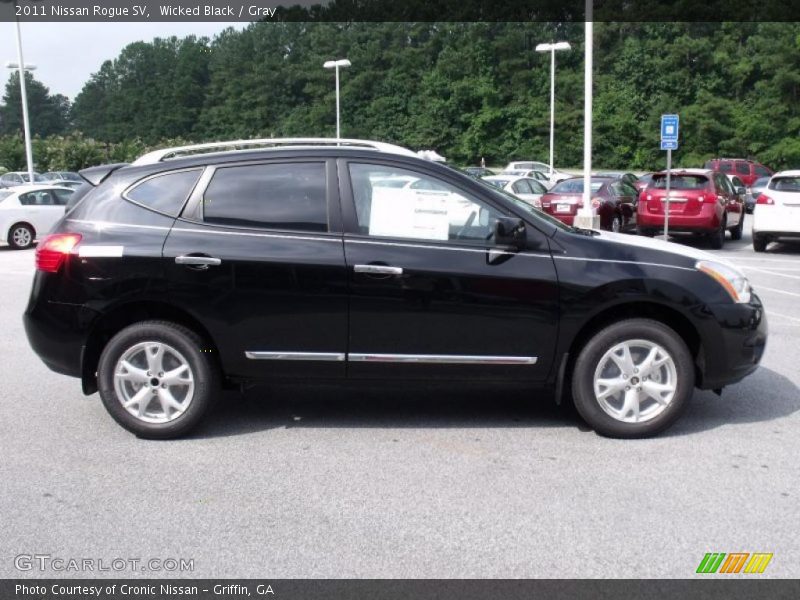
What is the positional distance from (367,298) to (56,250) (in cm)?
196

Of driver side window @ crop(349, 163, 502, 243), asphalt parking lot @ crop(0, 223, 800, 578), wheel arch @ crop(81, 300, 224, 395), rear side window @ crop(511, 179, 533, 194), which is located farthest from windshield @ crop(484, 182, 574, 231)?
rear side window @ crop(511, 179, 533, 194)

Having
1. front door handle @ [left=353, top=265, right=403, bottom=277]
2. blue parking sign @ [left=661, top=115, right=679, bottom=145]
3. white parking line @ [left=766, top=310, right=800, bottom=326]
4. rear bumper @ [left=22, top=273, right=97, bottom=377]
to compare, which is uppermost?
blue parking sign @ [left=661, top=115, right=679, bottom=145]

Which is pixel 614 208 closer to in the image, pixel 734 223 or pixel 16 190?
pixel 734 223

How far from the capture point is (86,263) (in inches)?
212

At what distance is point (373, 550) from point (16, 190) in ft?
62.3

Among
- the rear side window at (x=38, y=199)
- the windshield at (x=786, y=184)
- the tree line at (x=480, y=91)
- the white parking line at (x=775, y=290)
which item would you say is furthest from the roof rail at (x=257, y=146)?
the tree line at (x=480, y=91)

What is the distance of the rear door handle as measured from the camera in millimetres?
5305

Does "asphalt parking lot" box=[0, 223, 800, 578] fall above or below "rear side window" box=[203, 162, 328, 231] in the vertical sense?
below

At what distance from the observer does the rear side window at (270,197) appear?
17.8 ft

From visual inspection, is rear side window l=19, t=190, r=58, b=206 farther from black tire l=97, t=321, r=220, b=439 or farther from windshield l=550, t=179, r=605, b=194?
black tire l=97, t=321, r=220, b=439

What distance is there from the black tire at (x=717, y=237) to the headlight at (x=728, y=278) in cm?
1406

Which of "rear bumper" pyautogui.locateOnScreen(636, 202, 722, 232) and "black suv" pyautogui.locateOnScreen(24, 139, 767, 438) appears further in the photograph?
"rear bumper" pyautogui.locateOnScreen(636, 202, 722, 232)

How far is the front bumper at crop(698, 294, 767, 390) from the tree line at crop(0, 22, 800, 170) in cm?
5168

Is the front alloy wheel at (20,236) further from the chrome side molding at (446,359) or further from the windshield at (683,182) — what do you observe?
the chrome side molding at (446,359)
